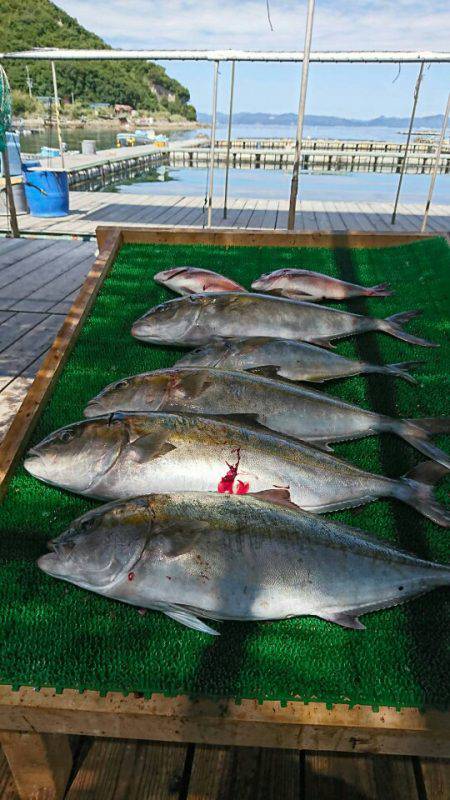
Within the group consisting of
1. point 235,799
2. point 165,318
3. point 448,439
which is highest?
point 165,318

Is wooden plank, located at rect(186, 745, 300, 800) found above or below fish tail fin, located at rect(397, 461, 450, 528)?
below

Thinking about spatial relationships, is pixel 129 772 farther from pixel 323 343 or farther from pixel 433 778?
pixel 323 343

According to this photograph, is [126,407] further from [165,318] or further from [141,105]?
[141,105]

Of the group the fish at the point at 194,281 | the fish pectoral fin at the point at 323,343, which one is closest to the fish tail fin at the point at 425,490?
the fish pectoral fin at the point at 323,343

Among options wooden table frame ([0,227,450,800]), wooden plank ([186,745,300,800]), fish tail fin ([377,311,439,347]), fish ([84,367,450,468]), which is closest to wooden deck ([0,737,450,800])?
wooden plank ([186,745,300,800])

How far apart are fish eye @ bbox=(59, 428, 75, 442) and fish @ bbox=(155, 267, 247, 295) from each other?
90.8 inches

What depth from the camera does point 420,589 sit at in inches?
80.7

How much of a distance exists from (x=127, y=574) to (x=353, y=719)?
3.02 feet

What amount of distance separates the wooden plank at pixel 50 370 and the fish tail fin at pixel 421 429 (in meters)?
2.17

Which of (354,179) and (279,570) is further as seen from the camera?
(354,179)

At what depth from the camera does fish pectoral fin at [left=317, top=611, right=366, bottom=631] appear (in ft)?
6.22

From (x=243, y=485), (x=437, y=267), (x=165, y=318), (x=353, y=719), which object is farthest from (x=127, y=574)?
(x=437, y=267)

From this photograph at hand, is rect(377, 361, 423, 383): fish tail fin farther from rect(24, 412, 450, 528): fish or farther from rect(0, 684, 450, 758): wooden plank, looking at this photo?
rect(0, 684, 450, 758): wooden plank

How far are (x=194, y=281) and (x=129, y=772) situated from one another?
3611mm
